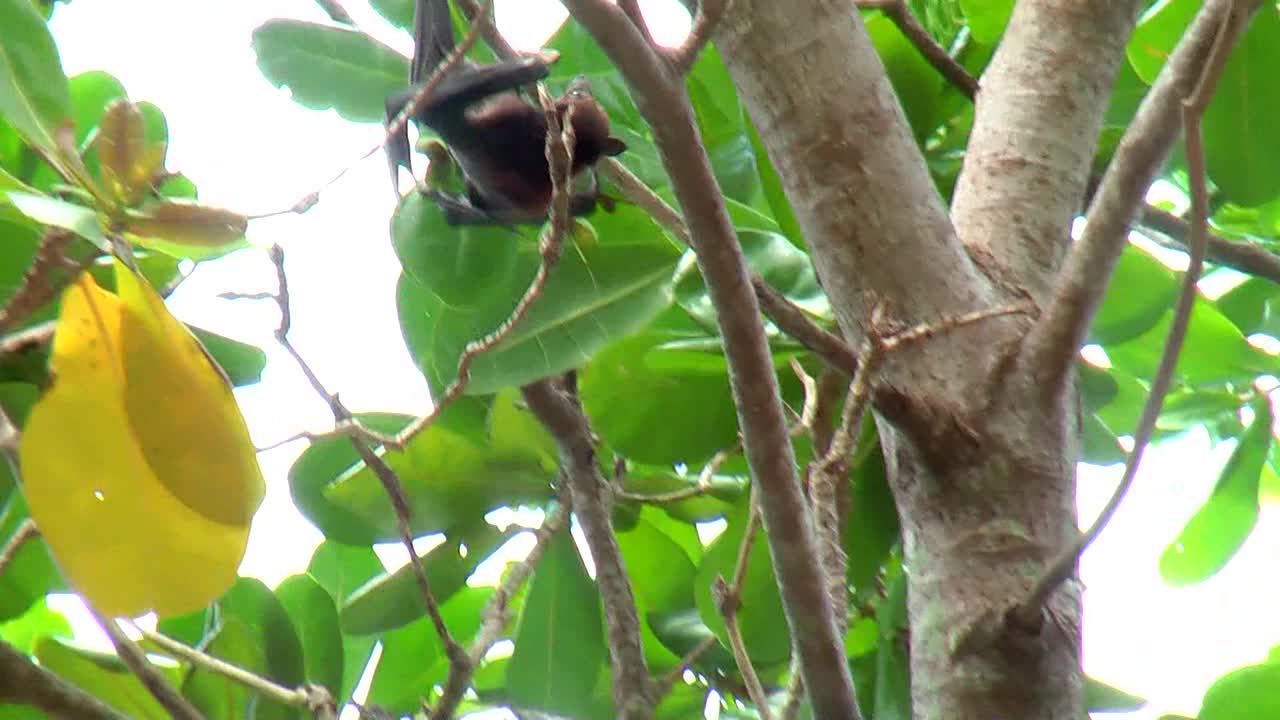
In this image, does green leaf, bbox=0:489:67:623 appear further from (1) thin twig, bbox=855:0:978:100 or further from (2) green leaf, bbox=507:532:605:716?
(1) thin twig, bbox=855:0:978:100

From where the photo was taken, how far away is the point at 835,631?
1.36ft

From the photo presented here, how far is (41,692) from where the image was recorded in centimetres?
33

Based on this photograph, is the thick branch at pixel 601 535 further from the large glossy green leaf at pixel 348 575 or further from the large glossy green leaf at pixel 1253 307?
the large glossy green leaf at pixel 1253 307

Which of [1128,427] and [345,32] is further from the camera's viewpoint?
[1128,427]

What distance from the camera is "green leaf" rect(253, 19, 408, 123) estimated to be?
0.68 metres

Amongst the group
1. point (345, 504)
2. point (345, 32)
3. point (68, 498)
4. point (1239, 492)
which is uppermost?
point (345, 32)

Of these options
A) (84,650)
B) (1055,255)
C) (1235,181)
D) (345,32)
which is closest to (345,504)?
(84,650)

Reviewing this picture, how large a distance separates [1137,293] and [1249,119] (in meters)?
0.11

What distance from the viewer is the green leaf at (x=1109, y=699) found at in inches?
24.7

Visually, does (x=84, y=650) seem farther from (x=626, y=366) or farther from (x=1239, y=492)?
(x=1239, y=492)

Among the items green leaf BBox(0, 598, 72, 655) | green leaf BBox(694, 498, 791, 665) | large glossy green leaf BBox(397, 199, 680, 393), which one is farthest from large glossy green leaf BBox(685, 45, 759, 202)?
green leaf BBox(0, 598, 72, 655)

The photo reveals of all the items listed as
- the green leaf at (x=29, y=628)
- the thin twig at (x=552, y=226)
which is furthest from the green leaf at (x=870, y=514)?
the green leaf at (x=29, y=628)

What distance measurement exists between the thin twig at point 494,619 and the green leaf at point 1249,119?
399 mm

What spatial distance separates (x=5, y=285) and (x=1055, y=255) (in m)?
0.49
